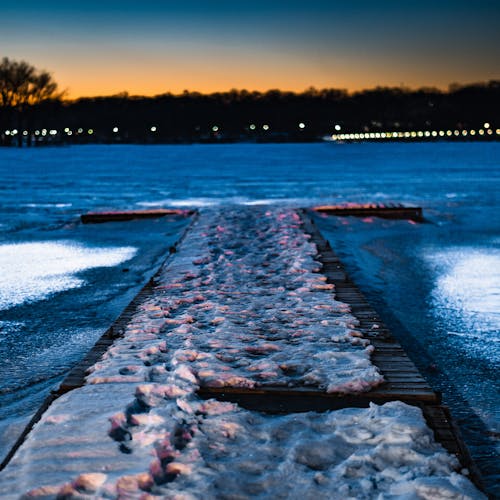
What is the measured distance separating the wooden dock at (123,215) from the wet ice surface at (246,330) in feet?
22.7

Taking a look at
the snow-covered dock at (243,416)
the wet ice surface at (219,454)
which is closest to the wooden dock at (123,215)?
the snow-covered dock at (243,416)

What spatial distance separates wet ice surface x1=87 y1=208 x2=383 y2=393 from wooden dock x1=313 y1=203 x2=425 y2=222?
23.0ft

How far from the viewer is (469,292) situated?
7.81 meters

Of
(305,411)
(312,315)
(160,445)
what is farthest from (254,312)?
(160,445)

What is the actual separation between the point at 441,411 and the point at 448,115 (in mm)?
207909

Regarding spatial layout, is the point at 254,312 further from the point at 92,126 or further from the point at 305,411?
the point at 92,126

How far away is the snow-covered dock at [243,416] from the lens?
2857 millimetres

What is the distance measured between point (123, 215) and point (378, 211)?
21.3 feet

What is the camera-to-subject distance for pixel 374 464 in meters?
3.02

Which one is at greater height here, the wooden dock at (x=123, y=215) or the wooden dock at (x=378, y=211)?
the wooden dock at (x=378, y=211)

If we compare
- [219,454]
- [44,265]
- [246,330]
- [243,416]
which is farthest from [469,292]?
[44,265]

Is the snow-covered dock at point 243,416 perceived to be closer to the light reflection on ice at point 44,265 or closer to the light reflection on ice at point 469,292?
the light reflection on ice at point 469,292

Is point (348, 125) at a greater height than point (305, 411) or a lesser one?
greater

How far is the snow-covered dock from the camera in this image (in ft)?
9.37
